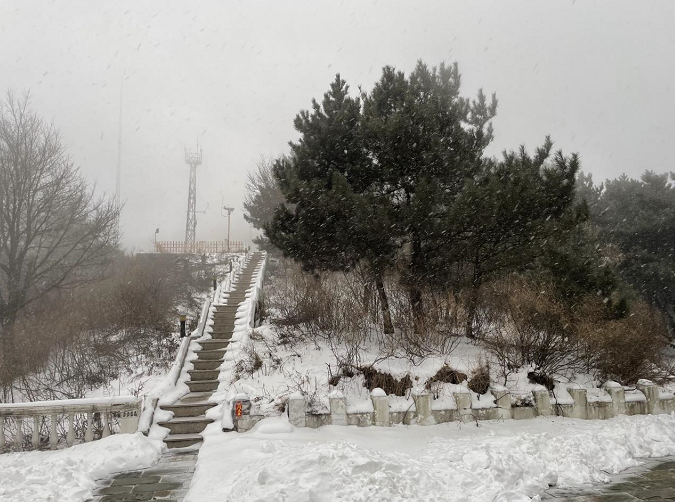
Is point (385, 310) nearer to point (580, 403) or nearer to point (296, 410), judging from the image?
point (296, 410)

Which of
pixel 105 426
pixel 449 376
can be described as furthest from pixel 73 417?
pixel 449 376

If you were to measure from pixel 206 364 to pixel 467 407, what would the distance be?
22.7 ft

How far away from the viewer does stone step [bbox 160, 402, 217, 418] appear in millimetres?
9609

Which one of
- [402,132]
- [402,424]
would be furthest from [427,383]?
[402,132]

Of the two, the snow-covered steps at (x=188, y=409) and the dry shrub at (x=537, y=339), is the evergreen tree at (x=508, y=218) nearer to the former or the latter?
the dry shrub at (x=537, y=339)

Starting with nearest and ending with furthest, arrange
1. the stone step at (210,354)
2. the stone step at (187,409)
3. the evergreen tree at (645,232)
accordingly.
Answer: the stone step at (187,409)
the stone step at (210,354)
the evergreen tree at (645,232)

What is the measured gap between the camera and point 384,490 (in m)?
5.22

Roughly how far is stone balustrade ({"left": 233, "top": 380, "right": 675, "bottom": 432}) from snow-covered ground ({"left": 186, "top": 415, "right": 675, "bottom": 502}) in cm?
22

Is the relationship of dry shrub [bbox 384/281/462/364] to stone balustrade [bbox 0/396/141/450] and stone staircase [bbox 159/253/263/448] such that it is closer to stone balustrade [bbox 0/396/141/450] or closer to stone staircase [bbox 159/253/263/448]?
stone staircase [bbox 159/253/263/448]

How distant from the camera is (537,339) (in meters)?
10.7

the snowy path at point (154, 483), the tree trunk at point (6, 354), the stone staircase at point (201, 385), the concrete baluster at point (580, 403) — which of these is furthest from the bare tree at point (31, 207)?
the concrete baluster at point (580, 403)

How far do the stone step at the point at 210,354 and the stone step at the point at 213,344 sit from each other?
13.1 inches

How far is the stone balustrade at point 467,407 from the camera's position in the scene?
877 centimetres

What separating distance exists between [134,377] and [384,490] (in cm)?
1012
